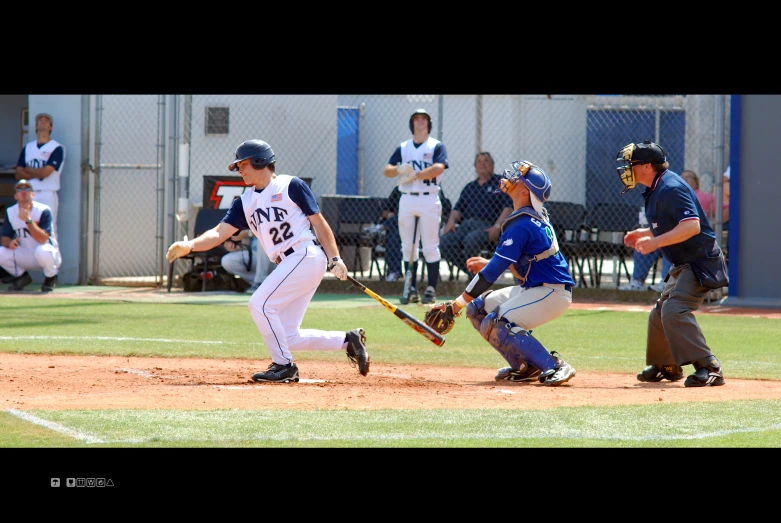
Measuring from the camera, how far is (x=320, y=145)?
57.8 feet

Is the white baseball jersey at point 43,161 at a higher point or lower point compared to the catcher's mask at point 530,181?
higher

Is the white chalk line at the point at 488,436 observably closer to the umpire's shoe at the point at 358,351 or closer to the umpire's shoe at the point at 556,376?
the umpire's shoe at the point at 556,376

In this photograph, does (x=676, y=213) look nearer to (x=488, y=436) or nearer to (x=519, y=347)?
(x=519, y=347)

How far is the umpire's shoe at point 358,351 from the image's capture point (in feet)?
25.4

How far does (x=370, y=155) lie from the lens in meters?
19.0

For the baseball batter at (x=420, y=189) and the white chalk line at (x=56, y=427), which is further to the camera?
the baseball batter at (x=420, y=189)

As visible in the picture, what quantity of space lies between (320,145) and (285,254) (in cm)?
1013

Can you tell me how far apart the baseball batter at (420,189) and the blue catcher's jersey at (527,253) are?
18.0 feet

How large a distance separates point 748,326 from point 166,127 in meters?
9.56
